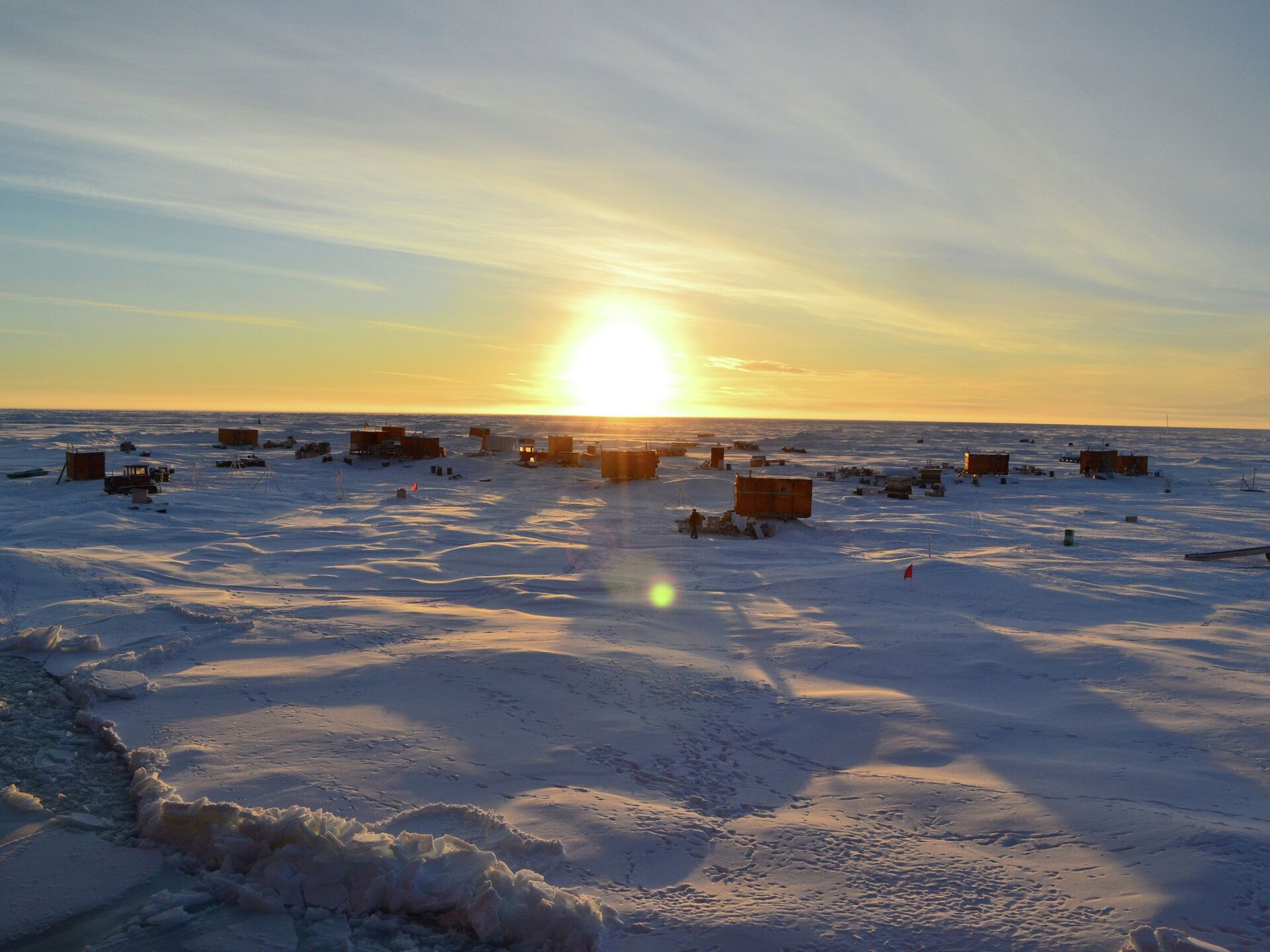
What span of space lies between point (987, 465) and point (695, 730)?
211ft

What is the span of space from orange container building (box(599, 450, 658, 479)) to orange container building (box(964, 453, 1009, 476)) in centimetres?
3218

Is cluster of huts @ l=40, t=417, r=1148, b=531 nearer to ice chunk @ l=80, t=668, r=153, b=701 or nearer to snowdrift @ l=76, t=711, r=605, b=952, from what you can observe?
ice chunk @ l=80, t=668, r=153, b=701

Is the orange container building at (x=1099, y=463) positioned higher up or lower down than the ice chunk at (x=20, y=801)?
higher up

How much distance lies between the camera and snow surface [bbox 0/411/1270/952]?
24.5ft

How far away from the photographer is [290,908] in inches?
297

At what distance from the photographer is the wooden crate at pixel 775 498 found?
3472 centimetres

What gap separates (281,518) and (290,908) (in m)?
29.1

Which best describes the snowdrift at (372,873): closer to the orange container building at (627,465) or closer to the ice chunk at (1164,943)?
the ice chunk at (1164,943)

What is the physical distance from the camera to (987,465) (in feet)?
224

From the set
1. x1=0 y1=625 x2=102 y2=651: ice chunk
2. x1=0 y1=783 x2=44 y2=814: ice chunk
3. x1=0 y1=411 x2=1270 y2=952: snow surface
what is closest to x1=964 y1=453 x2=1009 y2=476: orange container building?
x1=0 y1=411 x2=1270 y2=952: snow surface

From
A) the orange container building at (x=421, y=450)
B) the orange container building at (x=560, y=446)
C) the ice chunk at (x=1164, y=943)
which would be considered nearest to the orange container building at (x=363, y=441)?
the orange container building at (x=421, y=450)

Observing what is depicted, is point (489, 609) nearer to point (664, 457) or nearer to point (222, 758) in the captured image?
point (222, 758)

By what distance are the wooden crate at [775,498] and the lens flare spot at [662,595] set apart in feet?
43.1

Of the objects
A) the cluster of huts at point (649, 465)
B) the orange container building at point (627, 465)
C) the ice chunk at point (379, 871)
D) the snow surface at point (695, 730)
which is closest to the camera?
→ the ice chunk at point (379, 871)
